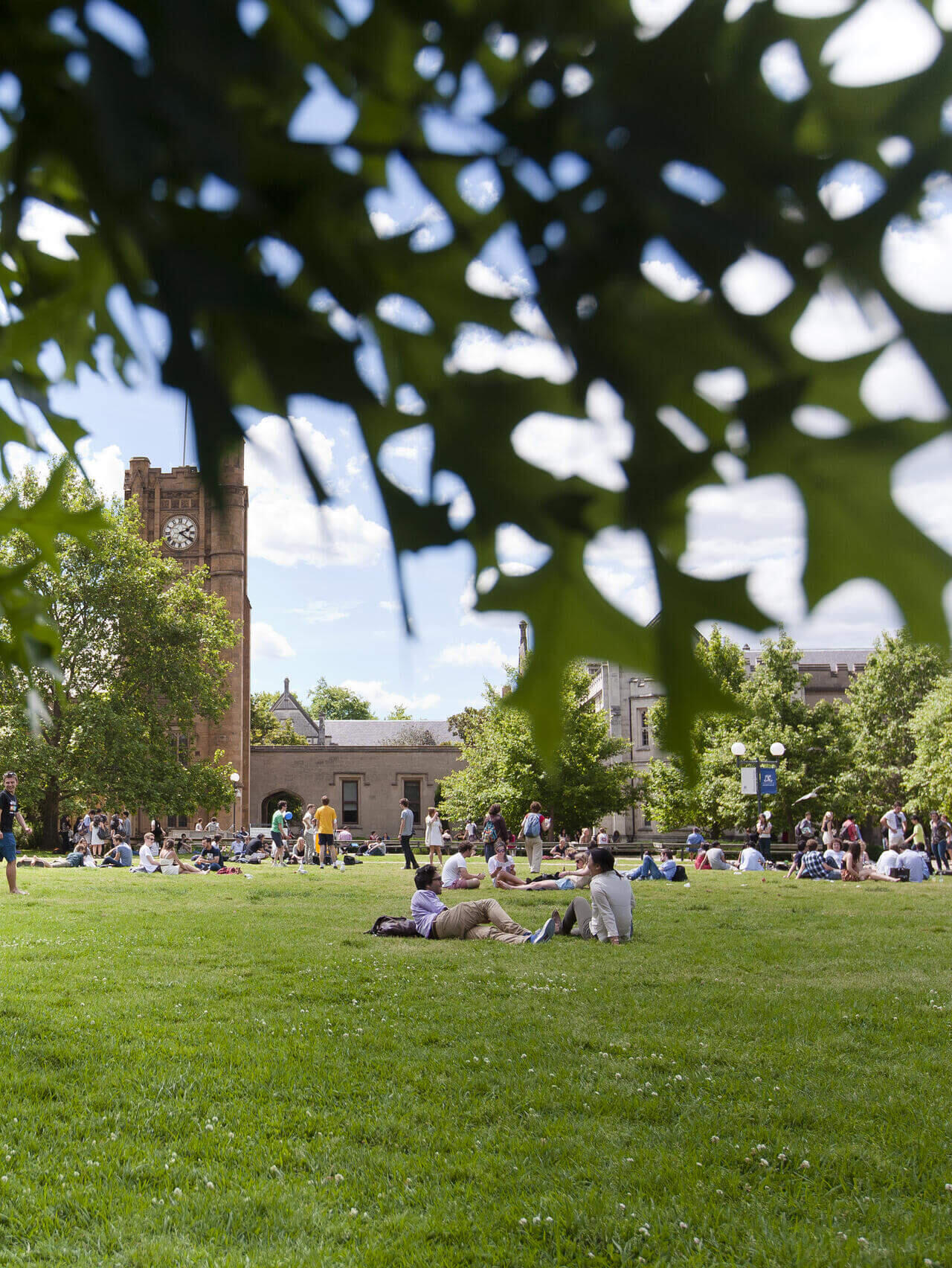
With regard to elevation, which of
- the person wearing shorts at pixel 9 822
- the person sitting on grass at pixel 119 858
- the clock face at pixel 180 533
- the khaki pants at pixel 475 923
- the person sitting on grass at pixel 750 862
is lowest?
the person sitting on grass at pixel 750 862

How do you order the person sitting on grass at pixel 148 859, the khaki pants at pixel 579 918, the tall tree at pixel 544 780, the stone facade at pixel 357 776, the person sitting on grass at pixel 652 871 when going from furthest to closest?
the stone facade at pixel 357 776, the tall tree at pixel 544 780, the person sitting on grass at pixel 148 859, the person sitting on grass at pixel 652 871, the khaki pants at pixel 579 918

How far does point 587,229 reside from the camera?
111cm

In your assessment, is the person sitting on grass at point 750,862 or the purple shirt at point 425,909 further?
the person sitting on grass at point 750,862

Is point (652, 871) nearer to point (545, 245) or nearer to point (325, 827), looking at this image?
point (325, 827)

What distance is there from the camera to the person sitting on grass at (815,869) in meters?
22.0

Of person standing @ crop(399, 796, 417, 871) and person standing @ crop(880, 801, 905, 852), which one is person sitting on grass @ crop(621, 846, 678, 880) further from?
person standing @ crop(880, 801, 905, 852)

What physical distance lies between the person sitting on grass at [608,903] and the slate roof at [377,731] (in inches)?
2321

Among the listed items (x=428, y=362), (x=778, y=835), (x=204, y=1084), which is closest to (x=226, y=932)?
(x=204, y=1084)

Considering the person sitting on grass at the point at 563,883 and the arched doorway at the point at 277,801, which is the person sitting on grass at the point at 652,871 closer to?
the person sitting on grass at the point at 563,883

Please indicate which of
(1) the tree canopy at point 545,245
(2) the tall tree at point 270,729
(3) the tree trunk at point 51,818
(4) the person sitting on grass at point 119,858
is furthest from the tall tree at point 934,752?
(2) the tall tree at point 270,729

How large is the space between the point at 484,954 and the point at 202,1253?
6519mm

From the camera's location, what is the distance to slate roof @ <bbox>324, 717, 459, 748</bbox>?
232 ft

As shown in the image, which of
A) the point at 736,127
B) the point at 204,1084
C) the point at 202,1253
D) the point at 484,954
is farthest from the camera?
the point at 484,954

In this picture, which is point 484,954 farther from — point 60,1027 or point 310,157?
A: point 310,157
